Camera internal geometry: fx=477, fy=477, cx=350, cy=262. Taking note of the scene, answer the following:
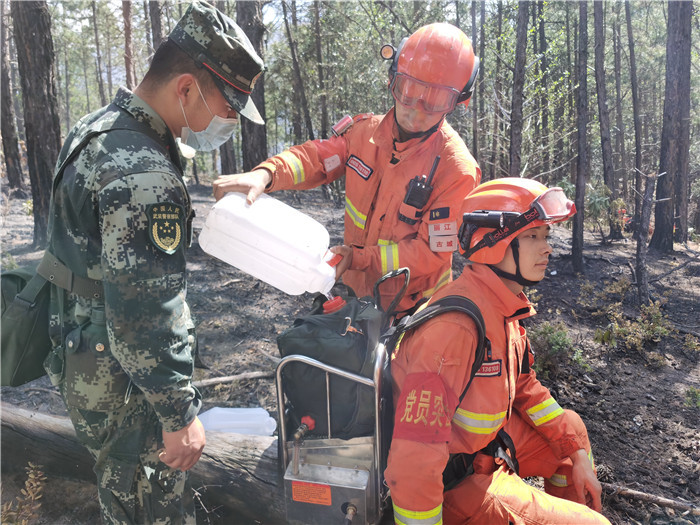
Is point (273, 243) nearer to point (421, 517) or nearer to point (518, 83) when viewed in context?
point (421, 517)

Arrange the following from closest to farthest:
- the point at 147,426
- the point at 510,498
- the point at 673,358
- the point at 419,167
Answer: the point at 147,426 < the point at 510,498 < the point at 419,167 < the point at 673,358

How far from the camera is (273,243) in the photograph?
9.04 feet

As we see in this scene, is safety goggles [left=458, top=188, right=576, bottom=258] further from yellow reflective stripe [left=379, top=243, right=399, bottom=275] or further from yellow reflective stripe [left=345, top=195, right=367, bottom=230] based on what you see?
yellow reflective stripe [left=345, top=195, right=367, bottom=230]

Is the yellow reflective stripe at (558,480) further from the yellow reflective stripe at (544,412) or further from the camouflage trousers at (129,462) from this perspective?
the camouflage trousers at (129,462)

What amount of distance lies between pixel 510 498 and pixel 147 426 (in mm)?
1551

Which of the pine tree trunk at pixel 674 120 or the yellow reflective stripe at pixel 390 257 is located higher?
the pine tree trunk at pixel 674 120

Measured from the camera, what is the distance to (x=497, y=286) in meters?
2.19

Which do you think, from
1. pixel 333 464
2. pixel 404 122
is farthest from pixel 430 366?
pixel 404 122

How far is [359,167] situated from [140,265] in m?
1.68

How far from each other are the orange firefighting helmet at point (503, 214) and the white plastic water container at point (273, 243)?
866mm

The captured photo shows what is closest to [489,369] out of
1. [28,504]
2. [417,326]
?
[417,326]

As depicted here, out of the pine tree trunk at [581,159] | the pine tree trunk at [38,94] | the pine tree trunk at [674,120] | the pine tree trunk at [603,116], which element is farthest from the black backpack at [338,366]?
the pine tree trunk at [603,116]

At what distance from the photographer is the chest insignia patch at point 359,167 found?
2.90 meters

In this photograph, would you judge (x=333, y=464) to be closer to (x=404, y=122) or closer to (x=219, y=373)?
(x=404, y=122)
